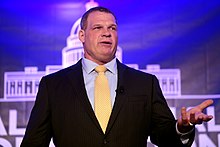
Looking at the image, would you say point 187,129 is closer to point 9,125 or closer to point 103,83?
point 103,83

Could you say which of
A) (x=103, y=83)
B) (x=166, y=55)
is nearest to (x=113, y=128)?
(x=103, y=83)

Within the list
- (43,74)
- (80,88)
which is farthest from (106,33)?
(43,74)

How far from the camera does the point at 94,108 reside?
5.45ft

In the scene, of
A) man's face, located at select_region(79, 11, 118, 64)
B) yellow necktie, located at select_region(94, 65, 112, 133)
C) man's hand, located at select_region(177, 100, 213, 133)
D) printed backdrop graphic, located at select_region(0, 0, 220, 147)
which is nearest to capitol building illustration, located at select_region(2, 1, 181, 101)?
printed backdrop graphic, located at select_region(0, 0, 220, 147)

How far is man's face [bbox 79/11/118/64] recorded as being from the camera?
177 centimetres

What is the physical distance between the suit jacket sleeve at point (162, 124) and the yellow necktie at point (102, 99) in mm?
223

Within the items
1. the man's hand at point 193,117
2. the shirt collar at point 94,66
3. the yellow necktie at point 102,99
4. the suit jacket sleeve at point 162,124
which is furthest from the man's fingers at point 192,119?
the shirt collar at point 94,66

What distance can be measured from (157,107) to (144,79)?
157 mm

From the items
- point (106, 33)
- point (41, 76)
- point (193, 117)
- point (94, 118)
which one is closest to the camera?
point (193, 117)

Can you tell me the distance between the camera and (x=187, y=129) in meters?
1.53

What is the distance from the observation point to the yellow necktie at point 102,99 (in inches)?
64.2

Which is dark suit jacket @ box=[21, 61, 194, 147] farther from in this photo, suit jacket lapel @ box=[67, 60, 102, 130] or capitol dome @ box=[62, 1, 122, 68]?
capitol dome @ box=[62, 1, 122, 68]

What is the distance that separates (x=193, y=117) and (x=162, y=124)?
0.91 ft

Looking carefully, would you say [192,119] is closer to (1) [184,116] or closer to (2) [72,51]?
(1) [184,116]
